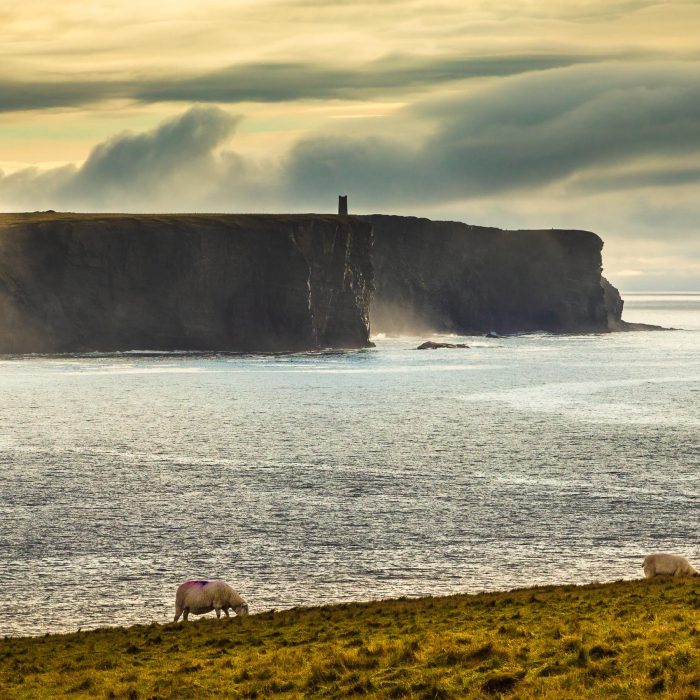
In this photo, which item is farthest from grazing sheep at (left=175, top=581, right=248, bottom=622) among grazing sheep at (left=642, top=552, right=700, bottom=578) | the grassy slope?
grazing sheep at (left=642, top=552, right=700, bottom=578)

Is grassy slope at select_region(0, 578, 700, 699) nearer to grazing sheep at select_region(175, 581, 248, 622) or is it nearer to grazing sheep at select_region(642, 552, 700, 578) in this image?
grazing sheep at select_region(175, 581, 248, 622)

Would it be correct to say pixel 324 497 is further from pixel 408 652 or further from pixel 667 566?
pixel 408 652

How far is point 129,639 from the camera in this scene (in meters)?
30.4

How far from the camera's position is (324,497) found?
195ft

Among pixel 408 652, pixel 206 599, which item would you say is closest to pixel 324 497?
pixel 206 599

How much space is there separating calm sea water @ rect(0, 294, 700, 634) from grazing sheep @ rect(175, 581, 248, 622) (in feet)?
5.73

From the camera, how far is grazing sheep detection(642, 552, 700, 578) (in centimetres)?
3822

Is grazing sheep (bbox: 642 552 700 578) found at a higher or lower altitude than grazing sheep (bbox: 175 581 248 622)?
higher

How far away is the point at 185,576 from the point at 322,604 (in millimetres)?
6784

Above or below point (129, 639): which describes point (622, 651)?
above

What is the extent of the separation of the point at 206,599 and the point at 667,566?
16149mm

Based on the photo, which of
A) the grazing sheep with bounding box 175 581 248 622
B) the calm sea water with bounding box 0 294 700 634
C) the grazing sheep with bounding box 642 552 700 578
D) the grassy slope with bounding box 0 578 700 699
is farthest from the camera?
the calm sea water with bounding box 0 294 700 634

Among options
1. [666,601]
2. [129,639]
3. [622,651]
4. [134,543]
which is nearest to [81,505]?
[134,543]

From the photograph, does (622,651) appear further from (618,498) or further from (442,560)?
(618,498)
